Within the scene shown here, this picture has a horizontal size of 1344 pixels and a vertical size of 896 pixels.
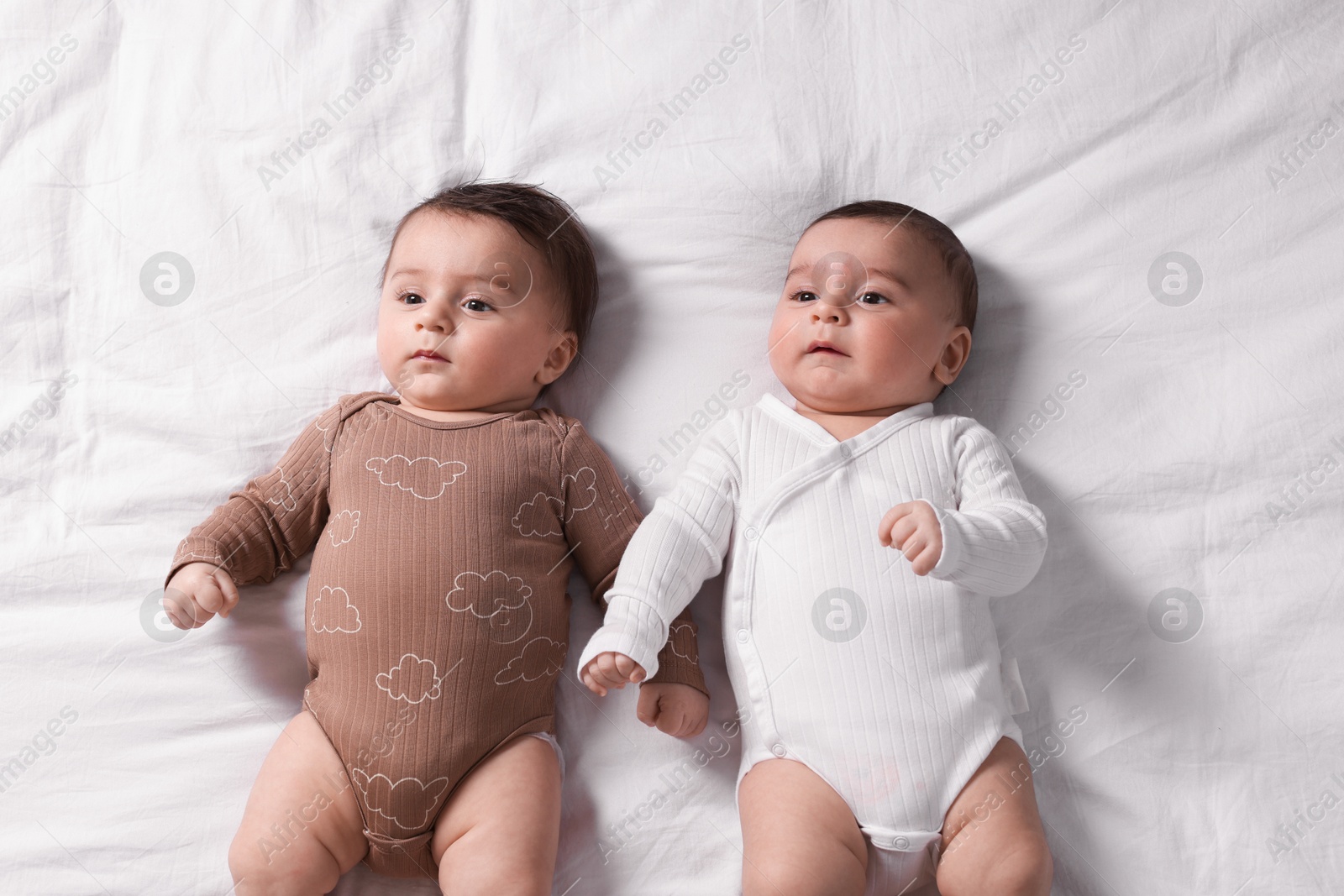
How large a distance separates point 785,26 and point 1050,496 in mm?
847

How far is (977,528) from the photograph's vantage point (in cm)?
Answer: 129

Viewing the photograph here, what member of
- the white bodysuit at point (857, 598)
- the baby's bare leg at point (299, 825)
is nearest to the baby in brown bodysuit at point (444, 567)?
the baby's bare leg at point (299, 825)

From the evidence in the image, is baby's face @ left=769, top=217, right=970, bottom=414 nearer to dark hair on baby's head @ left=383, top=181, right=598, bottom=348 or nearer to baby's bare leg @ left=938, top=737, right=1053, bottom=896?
dark hair on baby's head @ left=383, top=181, right=598, bottom=348

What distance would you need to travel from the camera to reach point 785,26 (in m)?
1.65

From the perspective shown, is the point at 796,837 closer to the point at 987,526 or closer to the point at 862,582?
the point at 862,582

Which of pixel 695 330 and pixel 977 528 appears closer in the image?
pixel 977 528

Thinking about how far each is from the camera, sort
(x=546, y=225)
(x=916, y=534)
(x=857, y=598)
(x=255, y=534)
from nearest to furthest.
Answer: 1. (x=916, y=534)
2. (x=857, y=598)
3. (x=255, y=534)
4. (x=546, y=225)

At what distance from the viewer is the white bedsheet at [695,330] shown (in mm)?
1390

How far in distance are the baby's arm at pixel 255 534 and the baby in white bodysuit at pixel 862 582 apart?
1.57ft

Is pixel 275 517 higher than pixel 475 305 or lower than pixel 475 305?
lower

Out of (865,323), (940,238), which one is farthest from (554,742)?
(940,238)

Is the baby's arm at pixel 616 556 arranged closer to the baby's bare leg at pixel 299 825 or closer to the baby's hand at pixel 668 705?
the baby's hand at pixel 668 705

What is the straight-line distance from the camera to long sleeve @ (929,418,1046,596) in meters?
1.26

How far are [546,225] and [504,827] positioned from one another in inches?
33.3
